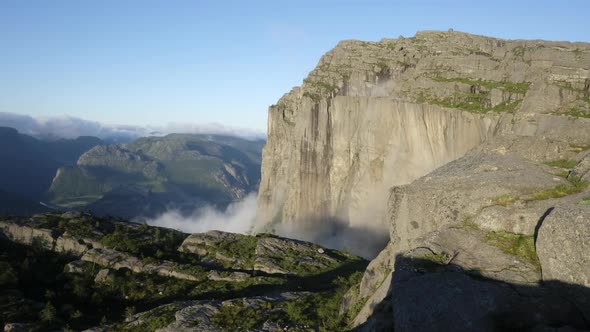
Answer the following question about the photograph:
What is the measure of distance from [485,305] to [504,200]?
7479 millimetres

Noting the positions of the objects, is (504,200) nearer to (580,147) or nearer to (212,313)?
(580,147)

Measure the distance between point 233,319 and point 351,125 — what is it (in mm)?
89913

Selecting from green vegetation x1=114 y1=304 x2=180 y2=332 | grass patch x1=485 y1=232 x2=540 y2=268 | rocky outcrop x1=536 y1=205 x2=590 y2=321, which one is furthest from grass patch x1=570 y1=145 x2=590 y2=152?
green vegetation x1=114 y1=304 x2=180 y2=332

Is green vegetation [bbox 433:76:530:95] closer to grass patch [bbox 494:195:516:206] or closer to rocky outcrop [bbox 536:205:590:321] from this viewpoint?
grass patch [bbox 494:195:516:206]

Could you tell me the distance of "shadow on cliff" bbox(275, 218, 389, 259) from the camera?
97.1 meters

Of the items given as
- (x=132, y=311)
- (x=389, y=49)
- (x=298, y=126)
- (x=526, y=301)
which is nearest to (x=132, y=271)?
(x=132, y=311)

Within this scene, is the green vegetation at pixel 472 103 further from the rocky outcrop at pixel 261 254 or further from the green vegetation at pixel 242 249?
the green vegetation at pixel 242 249

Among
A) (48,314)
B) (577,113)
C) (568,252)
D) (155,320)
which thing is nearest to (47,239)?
(48,314)

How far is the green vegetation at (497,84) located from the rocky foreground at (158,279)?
150 feet

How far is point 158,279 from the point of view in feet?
Answer: 175

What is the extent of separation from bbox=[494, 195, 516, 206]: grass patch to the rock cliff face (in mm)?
77

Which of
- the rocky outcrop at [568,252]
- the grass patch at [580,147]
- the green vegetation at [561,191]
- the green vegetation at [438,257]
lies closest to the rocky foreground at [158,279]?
the green vegetation at [438,257]

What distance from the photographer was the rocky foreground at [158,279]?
34.1m

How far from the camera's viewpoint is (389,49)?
12562 cm
